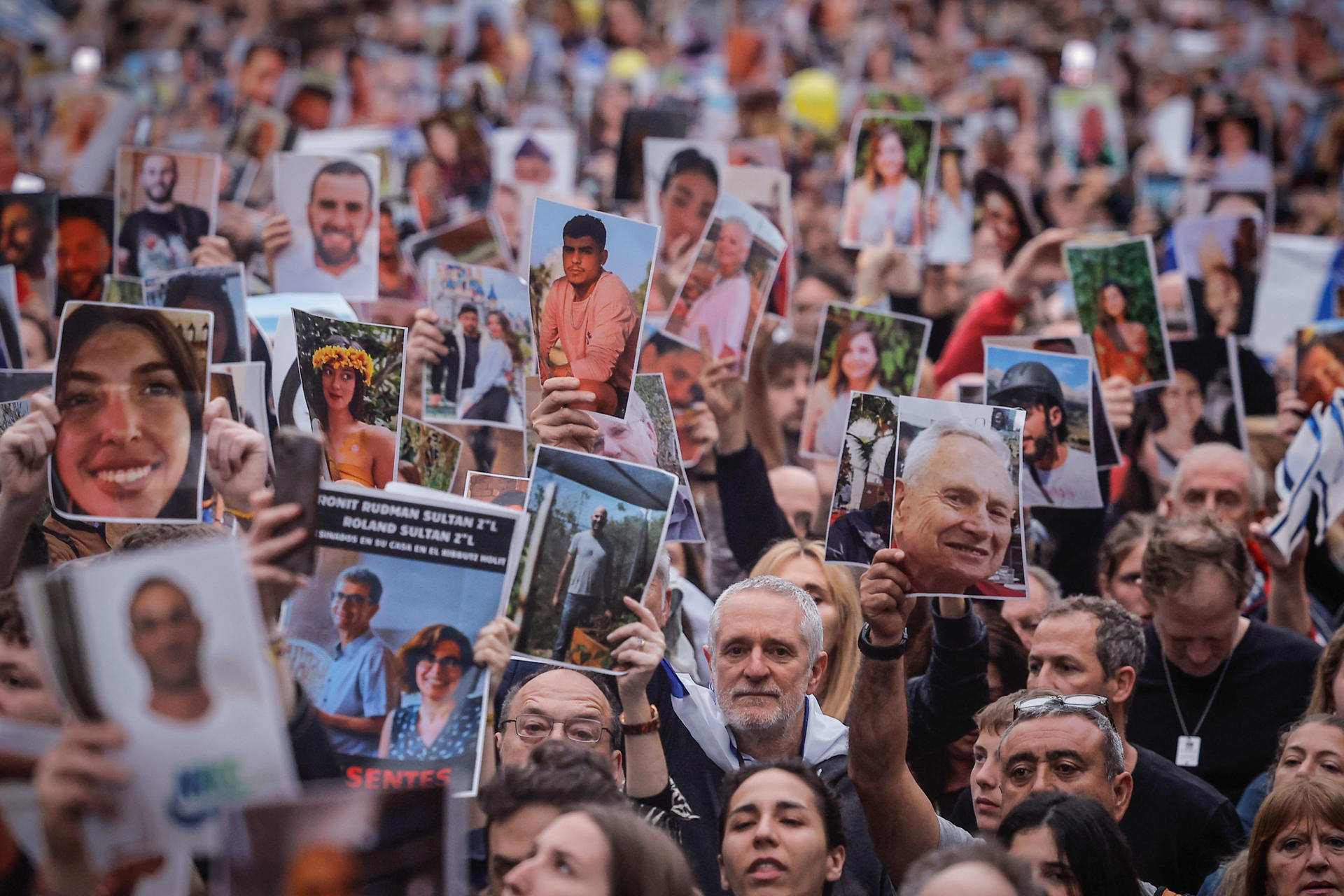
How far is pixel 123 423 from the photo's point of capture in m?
3.74

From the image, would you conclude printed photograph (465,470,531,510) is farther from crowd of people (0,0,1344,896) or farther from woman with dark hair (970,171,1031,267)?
woman with dark hair (970,171,1031,267)

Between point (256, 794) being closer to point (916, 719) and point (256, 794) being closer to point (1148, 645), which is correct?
point (916, 719)

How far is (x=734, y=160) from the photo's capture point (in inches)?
292

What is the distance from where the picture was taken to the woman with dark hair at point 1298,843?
3453mm

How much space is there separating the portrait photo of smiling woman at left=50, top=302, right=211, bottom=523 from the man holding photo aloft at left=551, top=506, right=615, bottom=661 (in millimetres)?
1054

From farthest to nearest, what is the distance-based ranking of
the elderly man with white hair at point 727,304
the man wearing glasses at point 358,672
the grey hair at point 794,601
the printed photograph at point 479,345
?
the elderly man with white hair at point 727,304, the printed photograph at point 479,345, the grey hair at point 794,601, the man wearing glasses at point 358,672

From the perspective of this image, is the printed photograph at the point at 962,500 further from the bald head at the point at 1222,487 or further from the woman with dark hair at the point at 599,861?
the bald head at the point at 1222,487

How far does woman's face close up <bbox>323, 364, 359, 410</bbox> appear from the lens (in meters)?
4.01

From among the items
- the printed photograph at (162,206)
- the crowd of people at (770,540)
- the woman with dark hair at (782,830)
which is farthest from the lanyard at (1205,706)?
the printed photograph at (162,206)

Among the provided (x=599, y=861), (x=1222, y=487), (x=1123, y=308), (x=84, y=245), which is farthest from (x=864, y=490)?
(x=84, y=245)

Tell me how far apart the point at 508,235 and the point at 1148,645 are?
424cm

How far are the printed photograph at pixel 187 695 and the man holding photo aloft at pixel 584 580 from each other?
1055 mm

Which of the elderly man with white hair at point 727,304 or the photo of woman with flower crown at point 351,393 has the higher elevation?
the elderly man with white hair at point 727,304

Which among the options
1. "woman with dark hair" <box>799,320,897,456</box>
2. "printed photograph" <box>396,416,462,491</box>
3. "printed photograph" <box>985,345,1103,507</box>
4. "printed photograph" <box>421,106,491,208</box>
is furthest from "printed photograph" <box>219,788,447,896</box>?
"printed photograph" <box>421,106,491,208</box>
